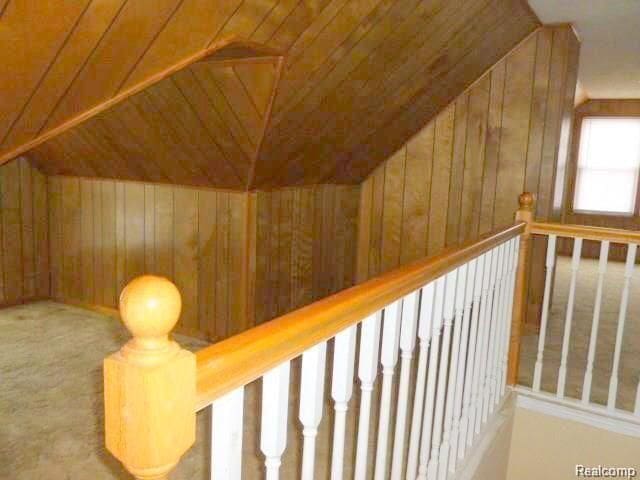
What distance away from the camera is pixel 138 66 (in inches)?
70.2

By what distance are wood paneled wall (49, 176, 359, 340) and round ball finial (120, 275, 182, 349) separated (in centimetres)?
245

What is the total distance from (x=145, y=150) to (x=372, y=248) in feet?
5.68

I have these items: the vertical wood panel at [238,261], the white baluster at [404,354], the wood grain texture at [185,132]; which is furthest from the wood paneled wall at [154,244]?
the white baluster at [404,354]

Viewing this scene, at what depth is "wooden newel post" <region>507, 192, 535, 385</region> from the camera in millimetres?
2514

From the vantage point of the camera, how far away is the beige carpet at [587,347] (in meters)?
2.80

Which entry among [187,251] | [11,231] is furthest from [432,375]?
[11,231]

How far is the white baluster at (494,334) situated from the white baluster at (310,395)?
4.41 ft

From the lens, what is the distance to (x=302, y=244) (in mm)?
3490

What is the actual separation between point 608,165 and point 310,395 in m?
6.26

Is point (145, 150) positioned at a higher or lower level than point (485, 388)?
higher

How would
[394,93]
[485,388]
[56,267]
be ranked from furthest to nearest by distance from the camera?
[56,267], [394,93], [485,388]

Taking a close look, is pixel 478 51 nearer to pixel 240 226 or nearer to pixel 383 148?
pixel 383 148

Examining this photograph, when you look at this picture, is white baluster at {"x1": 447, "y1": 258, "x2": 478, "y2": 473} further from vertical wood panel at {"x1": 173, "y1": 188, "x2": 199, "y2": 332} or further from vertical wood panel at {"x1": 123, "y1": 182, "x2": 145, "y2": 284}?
vertical wood panel at {"x1": 123, "y1": 182, "x2": 145, "y2": 284}

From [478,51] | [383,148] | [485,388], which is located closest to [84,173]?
[383,148]
